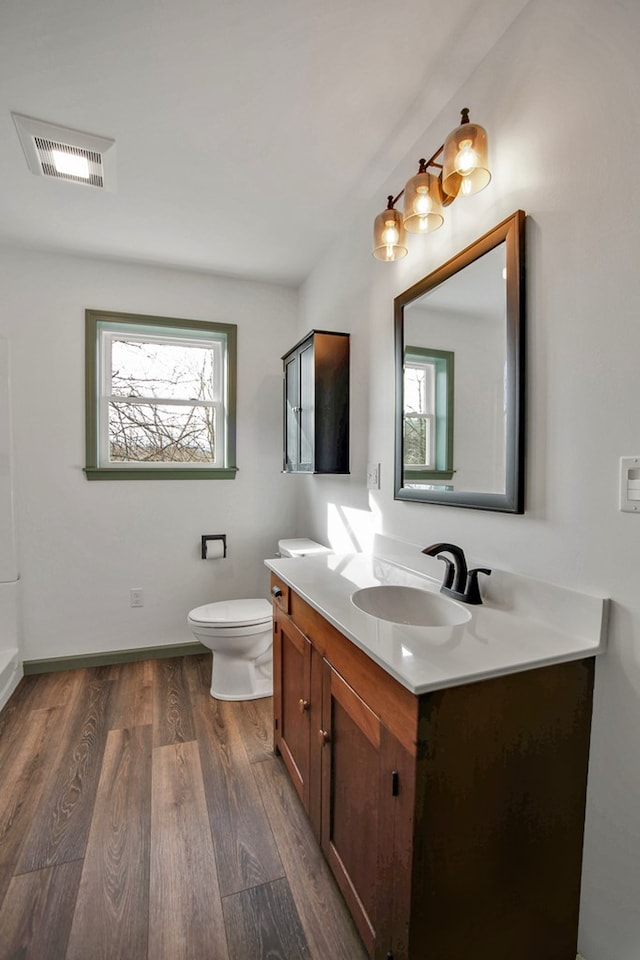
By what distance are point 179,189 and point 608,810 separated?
105 inches

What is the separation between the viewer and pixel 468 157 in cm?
120

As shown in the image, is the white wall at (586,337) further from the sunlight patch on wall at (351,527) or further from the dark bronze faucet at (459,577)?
the sunlight patch on wall at (351,527)

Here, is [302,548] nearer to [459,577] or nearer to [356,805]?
[459,577]

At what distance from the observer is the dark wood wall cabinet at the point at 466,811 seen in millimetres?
864

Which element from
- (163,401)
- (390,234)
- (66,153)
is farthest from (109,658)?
(390,234)

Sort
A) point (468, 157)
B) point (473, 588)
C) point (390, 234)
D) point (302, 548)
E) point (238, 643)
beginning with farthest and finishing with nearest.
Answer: point (302, 548) < point (238, 643) < point (390, 234) < point (473, 588) < point (468, 157)

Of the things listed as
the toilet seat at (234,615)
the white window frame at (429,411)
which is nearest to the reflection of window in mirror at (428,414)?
the white window frame at (429,411)

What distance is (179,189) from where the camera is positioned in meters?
2.02

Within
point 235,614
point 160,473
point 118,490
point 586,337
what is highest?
point 586,337

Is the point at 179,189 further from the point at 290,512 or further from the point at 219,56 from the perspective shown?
the point at 290,512

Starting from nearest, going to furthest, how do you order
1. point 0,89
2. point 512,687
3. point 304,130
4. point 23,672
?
point 512,687 < point 0,89 < point 304,130 < point 23,672

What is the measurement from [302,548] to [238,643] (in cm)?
63

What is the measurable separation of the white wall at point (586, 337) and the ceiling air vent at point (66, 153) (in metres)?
1.43

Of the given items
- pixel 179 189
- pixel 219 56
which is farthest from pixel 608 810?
pixel 179 189
